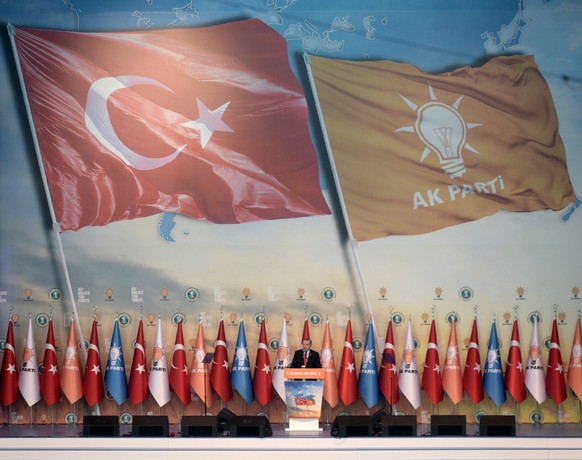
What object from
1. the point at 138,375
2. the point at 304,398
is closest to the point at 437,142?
the point at 304,398

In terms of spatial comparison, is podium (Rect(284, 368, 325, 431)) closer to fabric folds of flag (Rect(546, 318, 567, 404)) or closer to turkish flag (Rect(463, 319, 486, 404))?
turkish flag (Rect(463, 319, 486, 404))

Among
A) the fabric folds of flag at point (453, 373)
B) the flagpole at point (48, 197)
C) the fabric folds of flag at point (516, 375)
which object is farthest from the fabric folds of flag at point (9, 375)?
the fabric folds of flag at point (516, 375)

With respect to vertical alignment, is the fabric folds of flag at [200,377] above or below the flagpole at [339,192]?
below

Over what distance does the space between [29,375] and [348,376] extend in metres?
3.85

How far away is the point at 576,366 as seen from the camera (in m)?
11.4

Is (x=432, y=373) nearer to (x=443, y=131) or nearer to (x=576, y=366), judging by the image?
(x=576, y=366)

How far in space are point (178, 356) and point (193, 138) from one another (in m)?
2.69

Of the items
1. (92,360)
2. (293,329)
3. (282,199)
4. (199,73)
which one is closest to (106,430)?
(92,360)

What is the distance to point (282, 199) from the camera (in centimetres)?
1185

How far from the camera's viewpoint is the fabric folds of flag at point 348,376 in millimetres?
11492

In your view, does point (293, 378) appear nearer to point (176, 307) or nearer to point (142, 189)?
point (176, 307)

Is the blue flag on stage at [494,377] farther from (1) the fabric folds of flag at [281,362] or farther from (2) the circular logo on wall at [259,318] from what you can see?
(2) the circular logo on wall at [259,318]

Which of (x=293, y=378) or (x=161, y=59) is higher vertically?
(x=161, y=59)

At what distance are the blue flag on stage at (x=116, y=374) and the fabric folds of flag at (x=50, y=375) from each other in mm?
624
